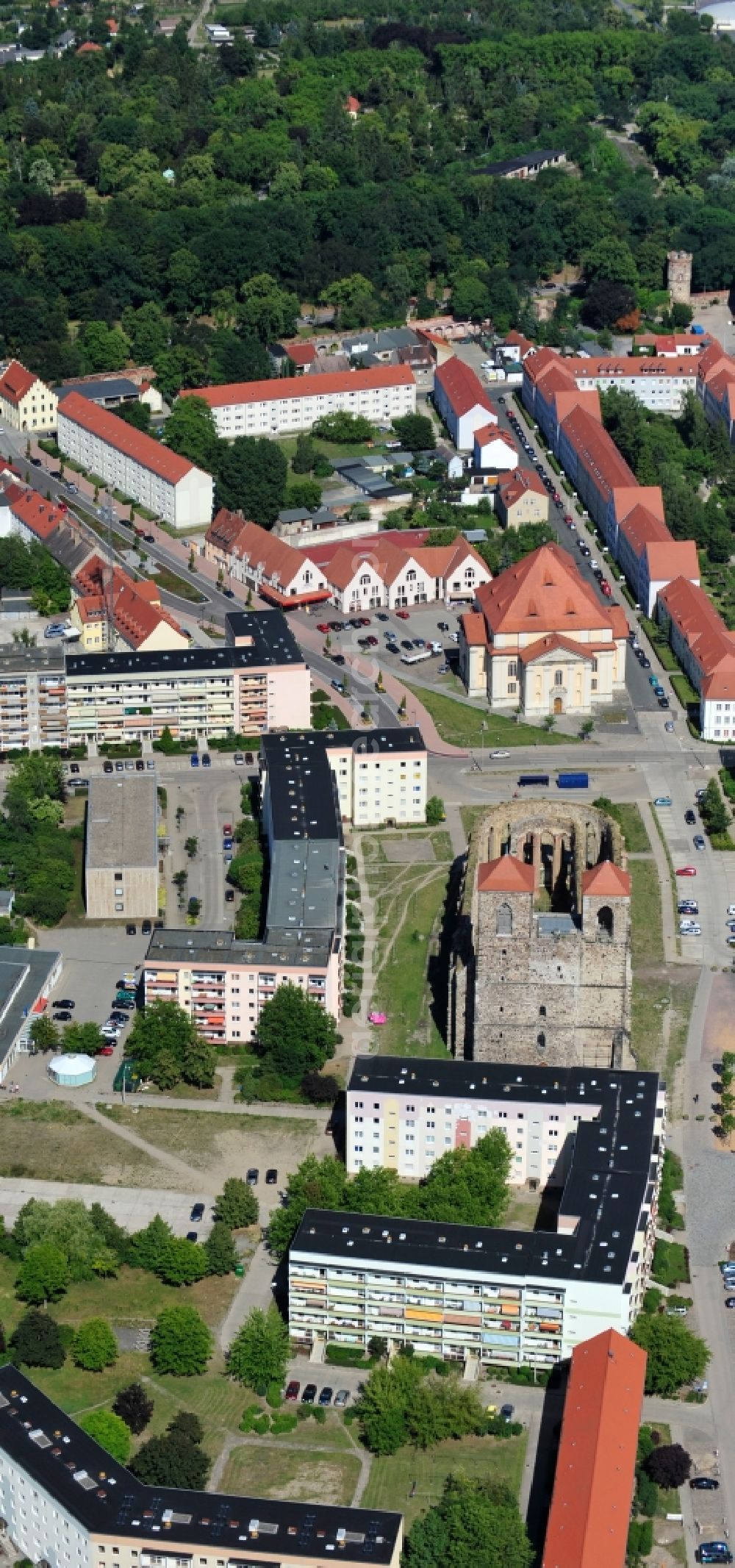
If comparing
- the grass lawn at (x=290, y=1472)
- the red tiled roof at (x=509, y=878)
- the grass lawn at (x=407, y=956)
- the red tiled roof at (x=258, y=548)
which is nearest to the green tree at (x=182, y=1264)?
the grass lawn at (x=290, y=1472)

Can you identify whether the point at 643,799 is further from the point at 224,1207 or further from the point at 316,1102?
the point at 224,1207

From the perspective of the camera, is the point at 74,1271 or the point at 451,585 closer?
the point at 74,1271

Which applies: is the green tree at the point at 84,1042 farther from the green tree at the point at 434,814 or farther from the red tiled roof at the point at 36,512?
the red tiled roof at the point at 36,512

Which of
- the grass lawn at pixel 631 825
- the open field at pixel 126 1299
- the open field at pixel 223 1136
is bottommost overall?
the grass lawn at pixel 631 825

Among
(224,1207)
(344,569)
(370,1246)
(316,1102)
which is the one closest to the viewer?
(370,1246)

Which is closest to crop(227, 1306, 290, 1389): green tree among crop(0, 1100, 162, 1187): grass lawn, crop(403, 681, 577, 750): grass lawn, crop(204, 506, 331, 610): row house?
crop(0, 1100, 162, 1187): grass lawn

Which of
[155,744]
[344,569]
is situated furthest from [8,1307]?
[344,569]

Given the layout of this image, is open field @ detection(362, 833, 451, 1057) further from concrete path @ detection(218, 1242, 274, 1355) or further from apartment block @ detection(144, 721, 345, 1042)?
concrete path @ detection(218, 1242, 274, 1355)
